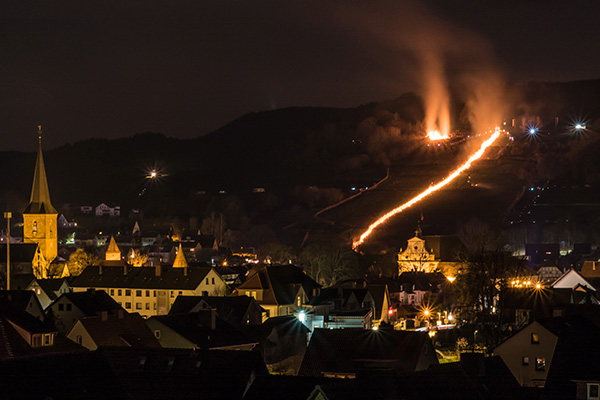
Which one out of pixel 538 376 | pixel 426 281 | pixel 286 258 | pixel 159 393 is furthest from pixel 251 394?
pixel 286 258

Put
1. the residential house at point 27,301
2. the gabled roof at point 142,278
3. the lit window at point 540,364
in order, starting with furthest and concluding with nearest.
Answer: the gabled roof at point 142,278, the residential house at point 27,301, the lit window at point 540,364

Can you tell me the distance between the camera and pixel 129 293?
82188 mm

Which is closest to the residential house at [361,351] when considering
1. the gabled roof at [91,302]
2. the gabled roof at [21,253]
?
the gabled roof at [91,302]

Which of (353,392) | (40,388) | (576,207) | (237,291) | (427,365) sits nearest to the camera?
(40,388)

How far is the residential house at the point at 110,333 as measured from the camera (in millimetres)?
45906

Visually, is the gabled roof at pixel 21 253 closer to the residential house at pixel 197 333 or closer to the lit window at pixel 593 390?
the residential house at pixel 197 333

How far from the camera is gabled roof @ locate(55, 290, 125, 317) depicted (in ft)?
200

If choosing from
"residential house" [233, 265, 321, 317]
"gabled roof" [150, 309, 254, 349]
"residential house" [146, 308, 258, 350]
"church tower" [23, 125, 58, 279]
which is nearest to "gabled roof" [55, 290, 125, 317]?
"gabled roof" [150, 309, 254, 349]

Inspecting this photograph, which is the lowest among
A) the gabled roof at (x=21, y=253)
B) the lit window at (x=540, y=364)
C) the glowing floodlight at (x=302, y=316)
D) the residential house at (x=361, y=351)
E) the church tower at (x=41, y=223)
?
the glowing floodlight at (x=302, y=316)

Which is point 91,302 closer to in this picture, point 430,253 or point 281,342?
point 281,342

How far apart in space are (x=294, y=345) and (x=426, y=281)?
140 ft

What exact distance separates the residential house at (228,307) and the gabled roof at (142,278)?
15702 millimetres

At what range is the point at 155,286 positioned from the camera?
81.1m

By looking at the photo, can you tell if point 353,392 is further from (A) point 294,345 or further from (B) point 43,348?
(A) point 294,345
